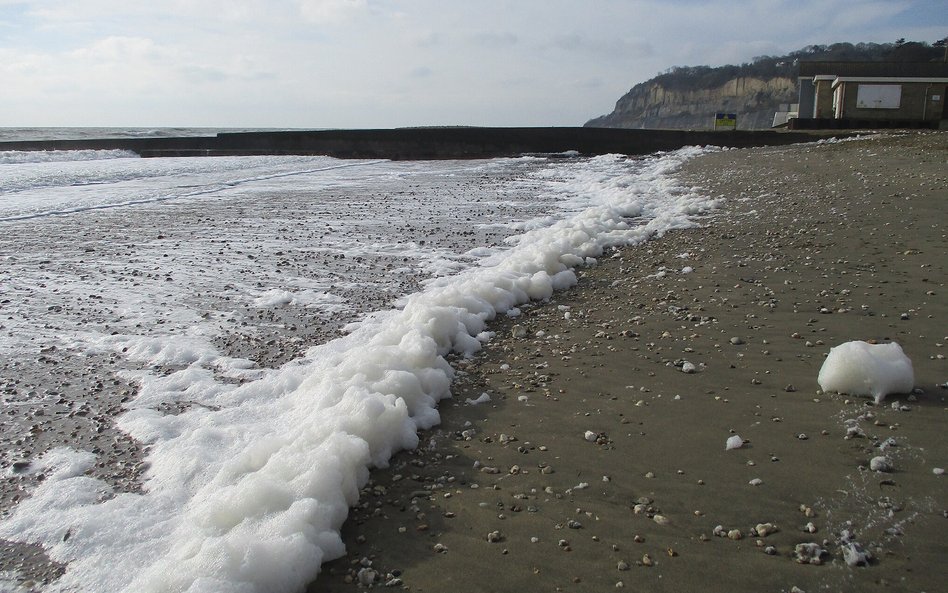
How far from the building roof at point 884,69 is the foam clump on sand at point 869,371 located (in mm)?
38439

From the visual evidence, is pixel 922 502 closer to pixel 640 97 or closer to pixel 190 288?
pixel 190 288

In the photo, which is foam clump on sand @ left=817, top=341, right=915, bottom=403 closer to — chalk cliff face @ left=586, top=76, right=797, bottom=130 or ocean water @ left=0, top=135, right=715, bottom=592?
ocean water @ left=0, top=135, right=715, bottom=592

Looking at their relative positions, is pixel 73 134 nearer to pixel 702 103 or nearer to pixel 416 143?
pixel 416 143

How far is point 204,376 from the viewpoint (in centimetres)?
385

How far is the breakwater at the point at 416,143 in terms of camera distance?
1160 inches

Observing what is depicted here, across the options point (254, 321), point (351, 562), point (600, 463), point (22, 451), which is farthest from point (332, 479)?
point (254, 321)

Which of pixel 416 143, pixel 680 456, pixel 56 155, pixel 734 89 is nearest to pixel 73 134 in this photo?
pixel 56 155

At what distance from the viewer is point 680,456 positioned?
2682 mm

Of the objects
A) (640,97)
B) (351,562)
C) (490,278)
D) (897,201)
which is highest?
(640,97)

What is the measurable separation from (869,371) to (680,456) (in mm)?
1092

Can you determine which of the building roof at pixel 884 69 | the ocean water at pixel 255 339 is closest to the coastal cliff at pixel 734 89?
the building roof at pixel 884 69

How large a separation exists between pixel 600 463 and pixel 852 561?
943mm

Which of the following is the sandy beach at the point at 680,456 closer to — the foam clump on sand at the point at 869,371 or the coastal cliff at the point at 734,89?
the foam clump on sand at the point at 869,371

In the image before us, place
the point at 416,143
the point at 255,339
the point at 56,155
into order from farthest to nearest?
1. the point at 416,143
2. the point at 56,155
3. the point at 255,339
